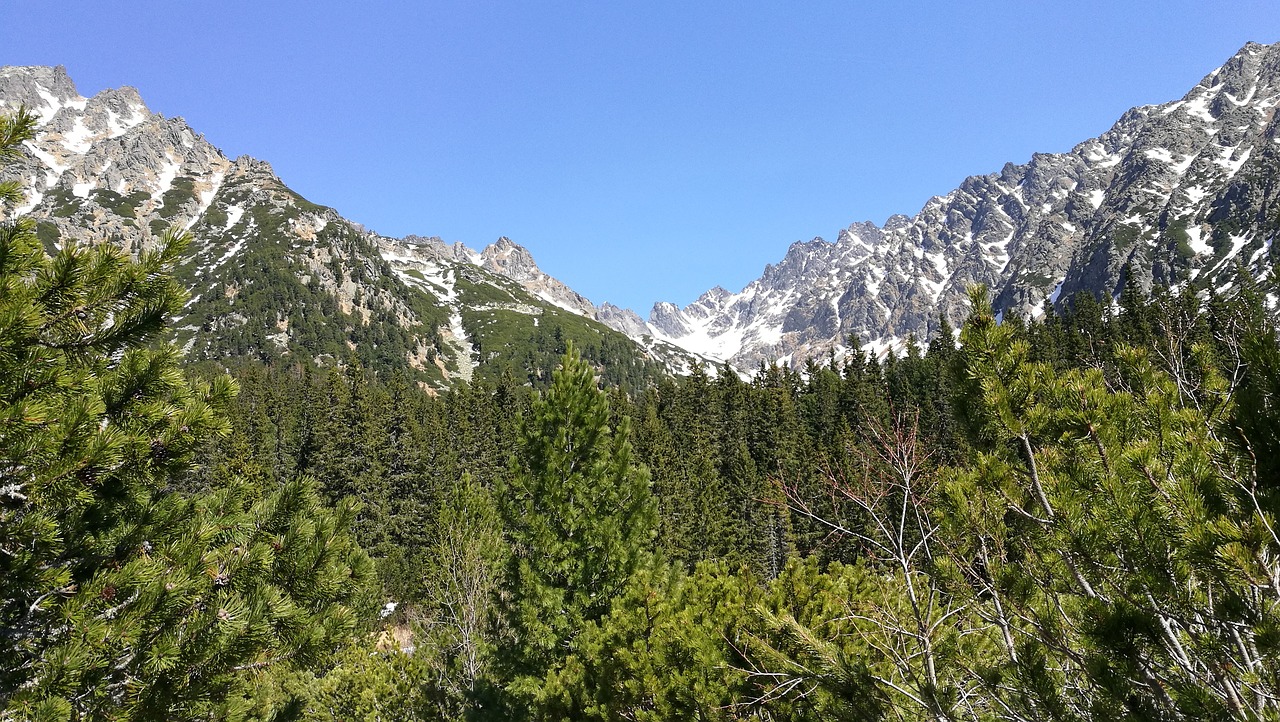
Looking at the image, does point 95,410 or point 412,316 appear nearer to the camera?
point 95,410

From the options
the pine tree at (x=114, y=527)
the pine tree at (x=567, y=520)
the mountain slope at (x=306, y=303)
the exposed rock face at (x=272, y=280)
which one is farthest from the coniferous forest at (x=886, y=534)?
the exposed rock face at (x=272, y=280)

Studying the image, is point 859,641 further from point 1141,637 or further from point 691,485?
point 691,485

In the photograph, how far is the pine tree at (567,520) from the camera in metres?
13.7

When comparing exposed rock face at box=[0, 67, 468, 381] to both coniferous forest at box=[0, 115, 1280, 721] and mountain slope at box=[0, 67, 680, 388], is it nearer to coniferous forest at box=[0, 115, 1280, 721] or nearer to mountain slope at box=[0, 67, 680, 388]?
mountain slope at box=[0, 67, 680, 388]

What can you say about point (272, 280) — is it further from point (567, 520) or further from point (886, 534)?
point (886, 534)

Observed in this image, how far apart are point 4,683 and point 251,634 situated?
1.18 m

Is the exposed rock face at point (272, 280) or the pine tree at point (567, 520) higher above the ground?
the exposed rock face at point (272, 280)

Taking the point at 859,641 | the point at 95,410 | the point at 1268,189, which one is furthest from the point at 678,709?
the point at 1268,189

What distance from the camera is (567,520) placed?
14.5 metres

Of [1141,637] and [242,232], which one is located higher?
[242,232]

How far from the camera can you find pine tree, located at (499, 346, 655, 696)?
13656 millimetres

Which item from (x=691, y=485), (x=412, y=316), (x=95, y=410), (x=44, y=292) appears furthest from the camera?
(x=412, y=316)

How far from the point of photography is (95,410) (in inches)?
131

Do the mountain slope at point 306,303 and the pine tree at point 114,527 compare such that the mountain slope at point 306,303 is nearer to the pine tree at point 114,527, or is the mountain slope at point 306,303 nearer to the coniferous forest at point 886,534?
the coniferous forest at point 886,534
